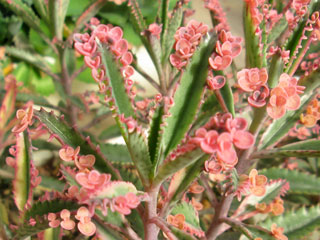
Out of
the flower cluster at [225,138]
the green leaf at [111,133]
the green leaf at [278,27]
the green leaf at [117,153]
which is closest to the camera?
the flower cluster at [225,138]

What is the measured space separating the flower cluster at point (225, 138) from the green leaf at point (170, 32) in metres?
0.42

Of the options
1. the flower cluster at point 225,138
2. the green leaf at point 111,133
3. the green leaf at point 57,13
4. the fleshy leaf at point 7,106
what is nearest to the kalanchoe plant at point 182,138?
the flower cluster at point 225,138

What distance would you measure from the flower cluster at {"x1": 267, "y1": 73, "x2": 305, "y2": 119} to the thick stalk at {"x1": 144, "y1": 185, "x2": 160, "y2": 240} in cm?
17

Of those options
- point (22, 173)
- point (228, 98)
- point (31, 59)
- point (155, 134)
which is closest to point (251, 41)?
point (228, 98)

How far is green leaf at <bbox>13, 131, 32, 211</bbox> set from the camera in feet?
1.71

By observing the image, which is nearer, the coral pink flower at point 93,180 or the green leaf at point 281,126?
the coral pink flower at point 93,180

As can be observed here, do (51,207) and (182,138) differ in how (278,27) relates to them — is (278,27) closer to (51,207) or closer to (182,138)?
(182,138)

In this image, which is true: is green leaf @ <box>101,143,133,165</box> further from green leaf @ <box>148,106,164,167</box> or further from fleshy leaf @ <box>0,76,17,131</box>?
green leaf @ <box>148,106,164,167</box>

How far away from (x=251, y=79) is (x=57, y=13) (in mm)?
629

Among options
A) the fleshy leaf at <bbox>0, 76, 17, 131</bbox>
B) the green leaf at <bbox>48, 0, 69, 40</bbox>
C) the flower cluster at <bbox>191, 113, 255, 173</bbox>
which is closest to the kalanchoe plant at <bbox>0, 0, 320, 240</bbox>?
the flower cluster at <bbox>191, 113, 255, 173</bbox>

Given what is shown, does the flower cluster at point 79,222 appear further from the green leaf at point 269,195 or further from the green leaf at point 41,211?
the green leaf at point 269,195

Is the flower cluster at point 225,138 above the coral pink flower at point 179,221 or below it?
above

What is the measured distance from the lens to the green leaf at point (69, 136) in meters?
0.40

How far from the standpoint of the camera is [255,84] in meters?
0.37
